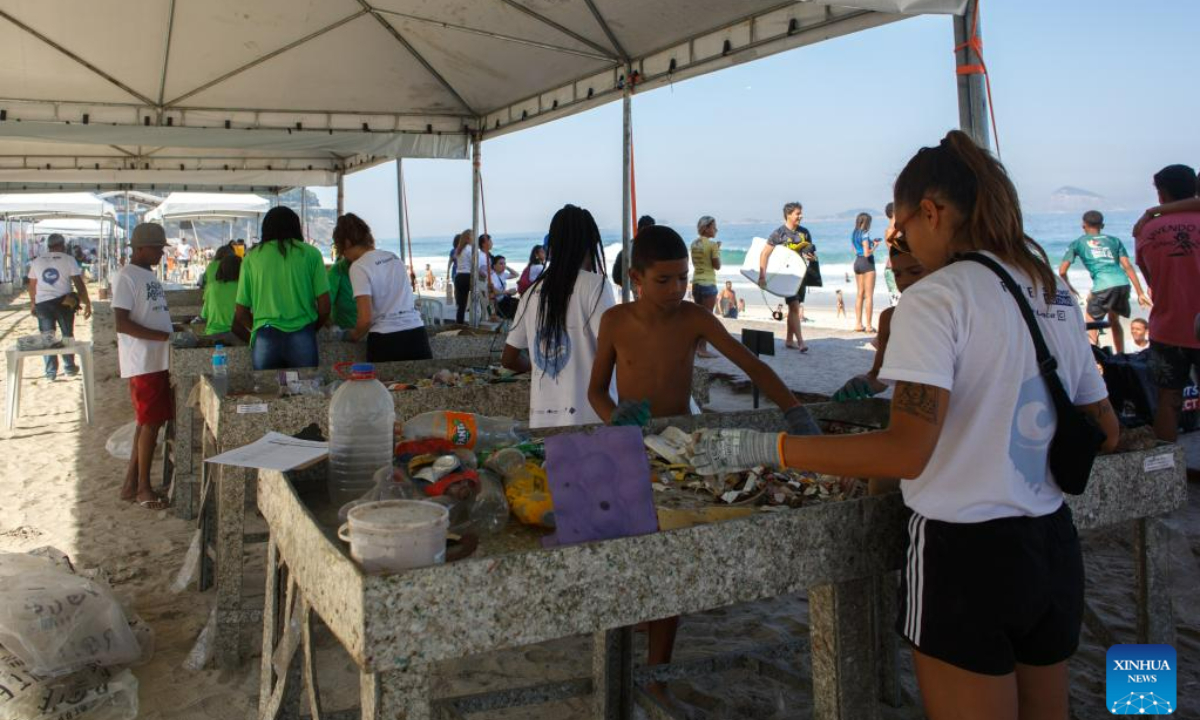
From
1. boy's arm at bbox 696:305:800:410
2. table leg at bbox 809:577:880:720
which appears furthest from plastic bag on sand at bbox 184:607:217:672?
table leg at bbox 809:577:880:720

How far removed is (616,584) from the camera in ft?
4.92

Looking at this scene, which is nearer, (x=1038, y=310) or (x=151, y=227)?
(x=1038, y=310)

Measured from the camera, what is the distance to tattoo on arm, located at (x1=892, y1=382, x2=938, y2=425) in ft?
4.88

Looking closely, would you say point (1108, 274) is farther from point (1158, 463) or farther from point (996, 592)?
point (996, 592)

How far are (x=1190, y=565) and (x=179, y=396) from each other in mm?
5107

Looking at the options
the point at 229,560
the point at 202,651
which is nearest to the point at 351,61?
the point at 229,560

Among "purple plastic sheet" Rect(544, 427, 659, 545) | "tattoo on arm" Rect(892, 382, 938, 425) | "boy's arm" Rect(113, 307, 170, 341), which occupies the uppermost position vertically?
"boy's arm" Rect(113, 307, 170, 341)

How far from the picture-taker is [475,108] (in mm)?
7812

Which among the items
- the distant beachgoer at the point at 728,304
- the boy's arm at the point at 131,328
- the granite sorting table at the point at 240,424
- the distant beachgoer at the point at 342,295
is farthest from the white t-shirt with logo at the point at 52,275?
the distant beachgoer at the point at 728,304

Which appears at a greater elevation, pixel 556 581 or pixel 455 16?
pixel 455 16

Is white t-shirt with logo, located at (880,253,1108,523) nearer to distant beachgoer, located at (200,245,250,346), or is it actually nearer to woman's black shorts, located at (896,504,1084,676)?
woman's black shorts, located at (896,504,1084,676)

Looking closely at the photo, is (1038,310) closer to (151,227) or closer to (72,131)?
(151,227)

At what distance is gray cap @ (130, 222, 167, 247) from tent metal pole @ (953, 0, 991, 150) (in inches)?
175

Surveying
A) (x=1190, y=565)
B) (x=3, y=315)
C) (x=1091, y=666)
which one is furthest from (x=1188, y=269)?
(x=3, y=315)
